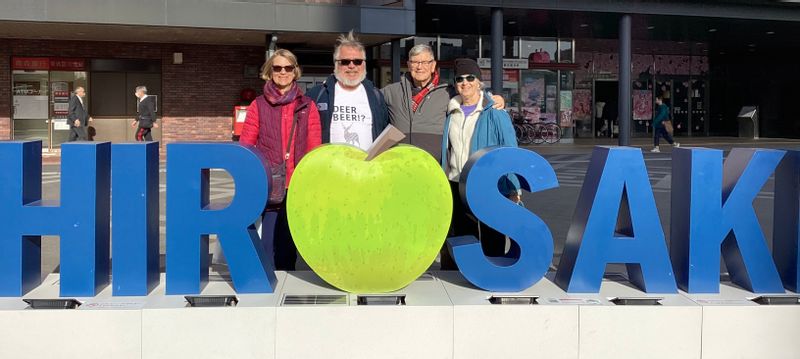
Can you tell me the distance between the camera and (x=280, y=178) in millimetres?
5113

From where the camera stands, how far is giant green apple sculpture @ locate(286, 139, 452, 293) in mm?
4273

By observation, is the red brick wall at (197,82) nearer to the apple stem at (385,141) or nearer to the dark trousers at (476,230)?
the dark trousers at (476,230)

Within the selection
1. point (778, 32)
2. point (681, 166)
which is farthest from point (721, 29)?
point (681, 166)

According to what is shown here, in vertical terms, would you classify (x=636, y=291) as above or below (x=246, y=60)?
below

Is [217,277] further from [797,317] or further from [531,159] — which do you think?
[797,317]

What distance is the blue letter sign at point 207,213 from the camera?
4.33 m

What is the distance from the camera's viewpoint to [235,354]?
410 centimetres

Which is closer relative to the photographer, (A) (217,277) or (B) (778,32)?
(A) (217,277)

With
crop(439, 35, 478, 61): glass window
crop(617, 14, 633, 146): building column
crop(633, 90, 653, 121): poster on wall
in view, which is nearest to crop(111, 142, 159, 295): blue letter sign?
crop(617, 14, 633, 146): building column

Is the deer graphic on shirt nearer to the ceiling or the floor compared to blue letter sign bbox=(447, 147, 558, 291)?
nearer to the ceiling

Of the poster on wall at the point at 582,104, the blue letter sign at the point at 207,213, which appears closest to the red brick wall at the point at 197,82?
the poster on wall at the point at 582,104

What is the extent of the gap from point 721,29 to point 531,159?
22.6m

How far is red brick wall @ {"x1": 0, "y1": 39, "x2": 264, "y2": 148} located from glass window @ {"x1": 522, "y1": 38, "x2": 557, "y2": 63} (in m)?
10.3

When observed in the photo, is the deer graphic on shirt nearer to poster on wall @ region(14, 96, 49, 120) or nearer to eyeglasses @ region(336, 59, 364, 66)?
eyeglasses @ region(336, 59, 364, 66)
